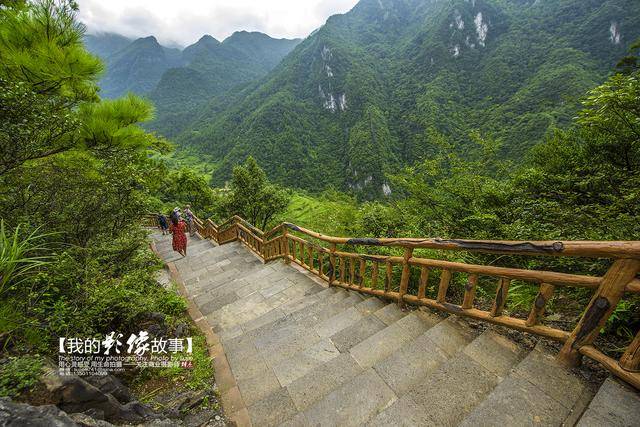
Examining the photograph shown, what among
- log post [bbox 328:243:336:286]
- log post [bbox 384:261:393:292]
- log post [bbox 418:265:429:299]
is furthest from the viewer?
log post [bbox 328:243:336:286]

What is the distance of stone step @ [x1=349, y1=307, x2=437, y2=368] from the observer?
235cm

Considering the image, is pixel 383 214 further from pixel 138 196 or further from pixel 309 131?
pixel 309 131

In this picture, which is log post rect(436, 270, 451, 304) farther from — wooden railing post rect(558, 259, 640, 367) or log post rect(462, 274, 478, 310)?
wooden railing post rect(558, 259, 640, 367)

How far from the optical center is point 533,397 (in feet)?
5.15

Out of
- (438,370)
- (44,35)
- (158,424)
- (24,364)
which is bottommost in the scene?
(158,424)

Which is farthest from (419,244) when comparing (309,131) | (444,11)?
(444,11)

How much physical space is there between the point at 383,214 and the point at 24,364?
263 inches

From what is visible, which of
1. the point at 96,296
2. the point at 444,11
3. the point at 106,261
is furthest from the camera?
the point at 444,11

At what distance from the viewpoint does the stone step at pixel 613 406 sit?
129 centimetres

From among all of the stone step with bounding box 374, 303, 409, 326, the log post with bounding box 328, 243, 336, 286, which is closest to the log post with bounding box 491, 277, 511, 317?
the stone step with bounding box 374, 303, 409, 326

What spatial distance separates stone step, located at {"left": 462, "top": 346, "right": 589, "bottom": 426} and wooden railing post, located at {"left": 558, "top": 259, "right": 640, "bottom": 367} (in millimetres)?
119

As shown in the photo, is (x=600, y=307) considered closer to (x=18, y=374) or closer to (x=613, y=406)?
(x=613, y=406)

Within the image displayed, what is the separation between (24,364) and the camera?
1.57 meters

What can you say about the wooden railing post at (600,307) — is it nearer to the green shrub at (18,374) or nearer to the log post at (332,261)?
the log post at (332,261)
